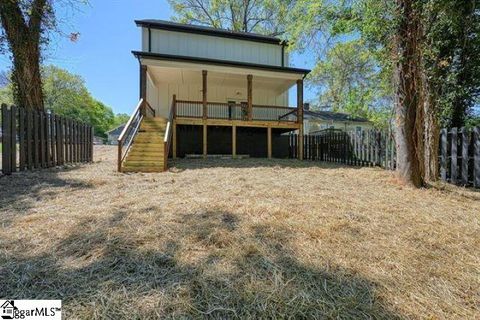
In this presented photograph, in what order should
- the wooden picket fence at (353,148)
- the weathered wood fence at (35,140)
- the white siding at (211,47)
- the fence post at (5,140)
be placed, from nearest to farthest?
1. the fence post at (5,140)
2. the weathered wood fence at (35,140)
3. the wooden picket fence at (353,148)
4. the white siding at (211,47)

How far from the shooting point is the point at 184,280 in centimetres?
218

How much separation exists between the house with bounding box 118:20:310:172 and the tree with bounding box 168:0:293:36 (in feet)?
34.2

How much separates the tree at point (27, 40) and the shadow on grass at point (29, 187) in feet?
12.6

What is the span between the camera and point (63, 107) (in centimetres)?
4406

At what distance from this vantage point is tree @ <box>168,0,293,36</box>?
85.2ft

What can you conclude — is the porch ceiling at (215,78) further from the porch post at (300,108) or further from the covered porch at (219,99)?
the porch post at (300,108)

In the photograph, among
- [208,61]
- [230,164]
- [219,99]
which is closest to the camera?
[230,164]

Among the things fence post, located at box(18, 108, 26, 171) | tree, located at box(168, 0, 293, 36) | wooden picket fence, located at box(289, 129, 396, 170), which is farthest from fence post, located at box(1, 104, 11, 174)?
tree, located at box(168, 0, 293, 36)

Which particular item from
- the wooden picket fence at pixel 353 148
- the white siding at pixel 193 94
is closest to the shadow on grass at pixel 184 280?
the wooden picket fence at pixel 353 148

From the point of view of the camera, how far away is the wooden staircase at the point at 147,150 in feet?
27.0

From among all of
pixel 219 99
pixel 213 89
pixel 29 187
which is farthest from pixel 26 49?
pixel 219 99

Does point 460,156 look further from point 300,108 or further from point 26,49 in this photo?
point 26,49

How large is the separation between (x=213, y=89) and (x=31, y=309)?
15.4 m

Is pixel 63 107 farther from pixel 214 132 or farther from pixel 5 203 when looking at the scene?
pixel 5 203
